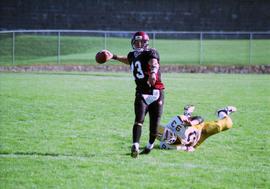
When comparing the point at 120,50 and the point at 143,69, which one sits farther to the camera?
the point at 120,50

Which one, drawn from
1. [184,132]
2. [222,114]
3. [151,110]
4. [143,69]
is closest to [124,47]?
[222,114]

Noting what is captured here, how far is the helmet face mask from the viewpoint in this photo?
939 cm

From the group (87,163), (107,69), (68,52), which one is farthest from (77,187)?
(68,52)

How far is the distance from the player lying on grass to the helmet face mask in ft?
4.24

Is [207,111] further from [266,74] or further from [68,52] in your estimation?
[68,52]

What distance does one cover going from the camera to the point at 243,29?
119 ft

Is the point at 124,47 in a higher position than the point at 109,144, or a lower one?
higher

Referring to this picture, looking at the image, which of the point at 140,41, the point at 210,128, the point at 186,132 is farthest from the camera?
the point at 210,128

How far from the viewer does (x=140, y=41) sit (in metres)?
9.45

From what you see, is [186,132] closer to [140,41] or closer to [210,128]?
[210,128]

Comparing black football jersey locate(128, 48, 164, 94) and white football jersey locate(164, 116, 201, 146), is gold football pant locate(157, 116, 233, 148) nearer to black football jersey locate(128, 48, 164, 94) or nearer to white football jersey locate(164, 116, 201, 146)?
white football jersey locate(164, 116, 201, 146)

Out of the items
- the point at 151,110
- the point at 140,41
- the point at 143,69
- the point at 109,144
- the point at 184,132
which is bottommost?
the point at 109,144

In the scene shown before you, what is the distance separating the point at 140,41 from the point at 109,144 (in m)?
1.81

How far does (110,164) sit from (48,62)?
71.3ft
